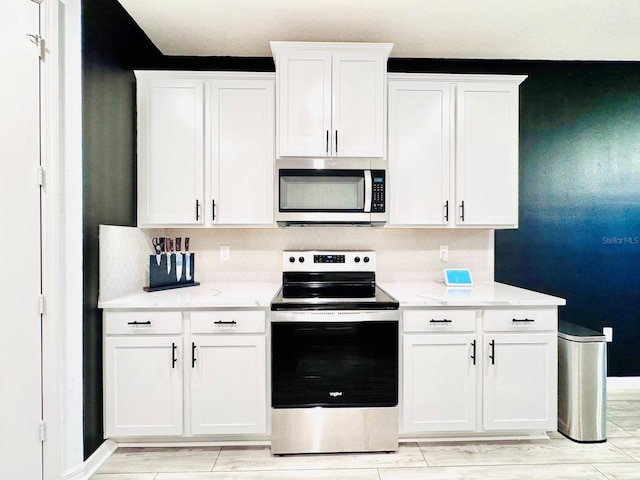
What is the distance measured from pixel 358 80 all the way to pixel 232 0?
0.89 meters

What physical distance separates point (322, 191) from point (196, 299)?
1062 mm

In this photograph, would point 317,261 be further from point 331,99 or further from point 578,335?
point 578,335

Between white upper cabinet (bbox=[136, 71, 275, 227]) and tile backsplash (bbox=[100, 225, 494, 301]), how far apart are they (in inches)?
15.9

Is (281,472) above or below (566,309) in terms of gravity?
below

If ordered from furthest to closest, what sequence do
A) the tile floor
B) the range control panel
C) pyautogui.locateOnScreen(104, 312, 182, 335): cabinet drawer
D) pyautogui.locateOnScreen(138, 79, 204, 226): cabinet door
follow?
the range control panel → pyautogui.locateOnScreen(138, 79, 204, 226): cabinet door → pyautogui.locateOnScreen(104, 312, 182, 335): cabinet drawer → the tile floor

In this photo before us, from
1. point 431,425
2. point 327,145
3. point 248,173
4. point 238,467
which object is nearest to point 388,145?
point 327,145

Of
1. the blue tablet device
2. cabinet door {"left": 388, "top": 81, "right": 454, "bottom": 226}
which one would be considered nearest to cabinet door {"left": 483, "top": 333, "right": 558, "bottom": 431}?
the blue tablet device

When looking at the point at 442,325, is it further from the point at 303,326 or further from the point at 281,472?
the point at 281,472

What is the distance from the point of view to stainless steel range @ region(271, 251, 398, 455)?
2186 mm

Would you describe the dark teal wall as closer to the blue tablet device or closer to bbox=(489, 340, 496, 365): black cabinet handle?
the blue tablet device

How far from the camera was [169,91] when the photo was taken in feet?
8.31

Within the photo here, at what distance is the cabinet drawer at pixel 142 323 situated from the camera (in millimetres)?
2166

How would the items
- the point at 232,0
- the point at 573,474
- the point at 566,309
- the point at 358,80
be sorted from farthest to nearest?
the point at 566,309, the point at 358,80, the point at 232,0, the point at 573,474

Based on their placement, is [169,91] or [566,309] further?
[566,309]
